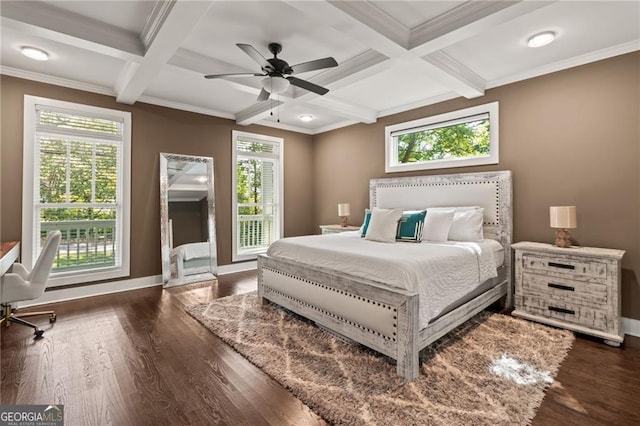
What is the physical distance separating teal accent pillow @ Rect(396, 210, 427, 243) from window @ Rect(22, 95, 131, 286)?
3.81 metres

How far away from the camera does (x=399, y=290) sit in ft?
7.16

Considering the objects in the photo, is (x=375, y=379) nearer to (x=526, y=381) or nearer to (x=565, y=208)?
(x=526, y=381)

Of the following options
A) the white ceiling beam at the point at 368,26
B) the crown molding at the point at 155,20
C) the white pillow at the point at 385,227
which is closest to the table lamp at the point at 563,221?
the white pillow at the point at 385,227

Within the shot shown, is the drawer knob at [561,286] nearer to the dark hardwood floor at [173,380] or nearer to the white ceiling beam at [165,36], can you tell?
the dark hardwood floor at [173,380]

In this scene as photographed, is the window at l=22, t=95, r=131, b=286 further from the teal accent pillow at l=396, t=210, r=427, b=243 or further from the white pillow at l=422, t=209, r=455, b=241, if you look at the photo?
the white pillow at l=422, t=209, r=455, b=241

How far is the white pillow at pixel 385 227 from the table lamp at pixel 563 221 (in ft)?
5.08

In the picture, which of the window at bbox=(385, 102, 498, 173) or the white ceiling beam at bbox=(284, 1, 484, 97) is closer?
the white ceiling beam at bbox=(284, 1, 484, 97)

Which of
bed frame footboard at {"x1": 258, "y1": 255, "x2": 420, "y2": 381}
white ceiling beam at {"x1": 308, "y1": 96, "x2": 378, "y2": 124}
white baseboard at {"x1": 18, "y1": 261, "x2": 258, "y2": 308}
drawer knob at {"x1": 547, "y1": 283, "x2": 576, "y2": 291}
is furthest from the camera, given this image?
white ceiling beam at {"x1": 308, "y1": 96, "x2": 378, "y2": 124}

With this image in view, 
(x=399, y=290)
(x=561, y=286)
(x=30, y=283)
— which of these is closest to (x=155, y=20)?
(x=30, y=283)

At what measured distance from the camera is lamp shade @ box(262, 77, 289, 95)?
117 inches

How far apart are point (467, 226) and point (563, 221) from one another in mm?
914

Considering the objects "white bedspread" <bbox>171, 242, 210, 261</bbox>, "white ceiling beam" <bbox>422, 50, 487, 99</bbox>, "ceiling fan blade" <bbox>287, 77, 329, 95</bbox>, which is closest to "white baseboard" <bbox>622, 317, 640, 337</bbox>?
"white ceiling beam" <bbox>422, 50, 487, 99</bbox>

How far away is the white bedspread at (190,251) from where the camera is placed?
476 centimetres

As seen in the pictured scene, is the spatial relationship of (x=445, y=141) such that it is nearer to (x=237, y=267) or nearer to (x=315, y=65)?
(x=315, y=65)
